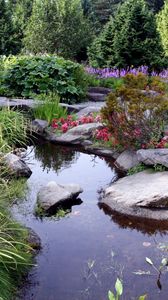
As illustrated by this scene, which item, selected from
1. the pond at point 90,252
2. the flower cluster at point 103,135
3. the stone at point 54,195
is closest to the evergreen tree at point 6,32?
the flower cluster at point 103,135

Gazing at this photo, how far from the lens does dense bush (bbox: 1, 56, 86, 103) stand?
36.7ft

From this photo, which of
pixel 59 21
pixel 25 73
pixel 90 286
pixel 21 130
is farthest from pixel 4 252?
pixel 59 21

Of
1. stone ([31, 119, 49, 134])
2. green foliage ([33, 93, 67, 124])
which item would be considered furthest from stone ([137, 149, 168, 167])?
green foliage ([33, 93, 67, 124])

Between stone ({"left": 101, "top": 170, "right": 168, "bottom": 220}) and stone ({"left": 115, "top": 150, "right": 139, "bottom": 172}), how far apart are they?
84 cm

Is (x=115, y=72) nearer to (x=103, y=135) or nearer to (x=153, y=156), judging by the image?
(x=103, y=135)

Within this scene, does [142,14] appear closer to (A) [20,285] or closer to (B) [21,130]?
(B) [21,130]

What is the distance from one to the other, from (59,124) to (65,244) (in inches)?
188

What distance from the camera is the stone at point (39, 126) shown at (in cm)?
904

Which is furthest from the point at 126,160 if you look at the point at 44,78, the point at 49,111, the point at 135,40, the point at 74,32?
the point at 74,32

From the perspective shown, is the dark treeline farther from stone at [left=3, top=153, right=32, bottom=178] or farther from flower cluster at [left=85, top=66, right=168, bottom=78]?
stone at [left=3, top=153, right=32, bottom=178]

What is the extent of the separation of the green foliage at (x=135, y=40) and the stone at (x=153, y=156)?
7590 millimetres

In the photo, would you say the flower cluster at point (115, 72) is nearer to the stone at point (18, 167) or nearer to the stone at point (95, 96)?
the stone at point (95, 96)

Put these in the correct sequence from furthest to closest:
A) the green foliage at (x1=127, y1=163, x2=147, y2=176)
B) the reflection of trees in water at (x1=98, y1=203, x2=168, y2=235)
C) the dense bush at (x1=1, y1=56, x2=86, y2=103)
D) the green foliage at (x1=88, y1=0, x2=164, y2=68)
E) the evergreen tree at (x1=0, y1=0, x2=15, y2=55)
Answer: the evergreen tree at (x1=0, y1=0, x2=15, y2=55)
the green foliage at (x1=88, y1=0, x2=164, y2=68)
the dense bush at (x1=1, y1=56, x2=86, y2=103)
the green foliage at (x1=127, y1=163, x2=147, y2=176)
the reflection of trees in water at (x1=98, y1=203, x2=168, y2=235)

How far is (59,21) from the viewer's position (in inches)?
675
